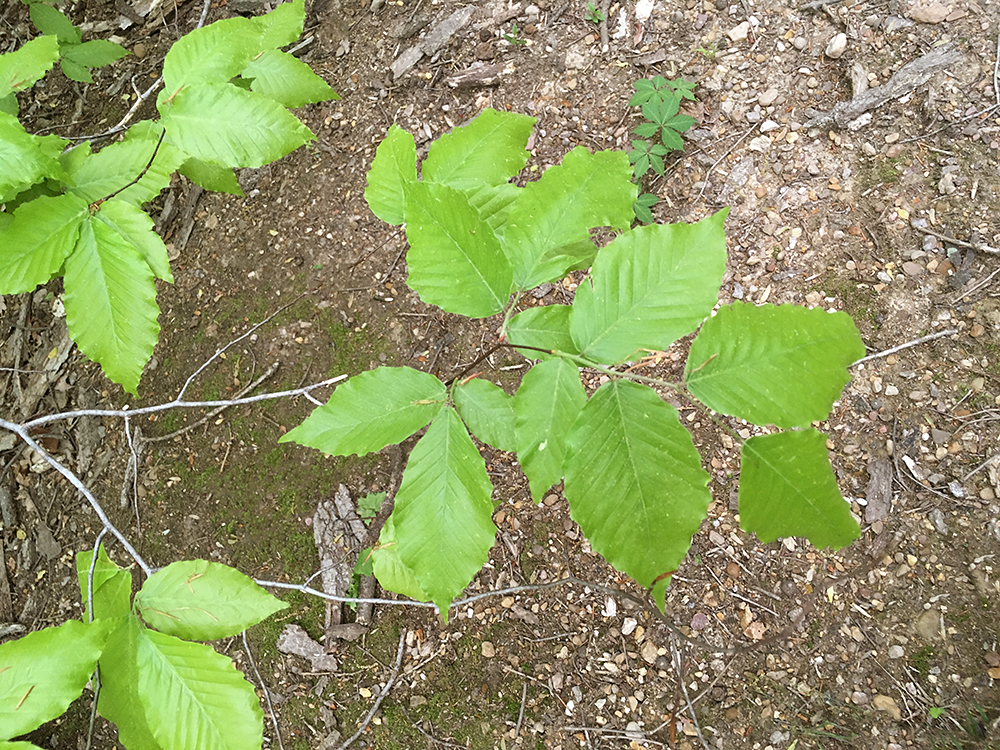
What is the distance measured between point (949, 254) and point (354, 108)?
2.52 metres

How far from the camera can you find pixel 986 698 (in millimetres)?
1846

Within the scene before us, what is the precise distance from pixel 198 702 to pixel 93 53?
9.38ft

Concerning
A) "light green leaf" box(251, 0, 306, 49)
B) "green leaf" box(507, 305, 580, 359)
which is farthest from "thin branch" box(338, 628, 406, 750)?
"light green leaf" box(251, 0, 306, 49)

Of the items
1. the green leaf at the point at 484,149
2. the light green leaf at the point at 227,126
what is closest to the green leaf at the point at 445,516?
the green leaf at the point at 484,149

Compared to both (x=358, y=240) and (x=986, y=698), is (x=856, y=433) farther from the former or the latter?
(x=358, y=240)

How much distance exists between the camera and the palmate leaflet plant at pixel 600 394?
0.95 m

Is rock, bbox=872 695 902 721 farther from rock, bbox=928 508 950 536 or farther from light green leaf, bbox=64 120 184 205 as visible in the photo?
light green leaf, bbox=64 120 184 205

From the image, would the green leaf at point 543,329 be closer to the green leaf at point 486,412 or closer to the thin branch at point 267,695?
the green leaf at point 486,412

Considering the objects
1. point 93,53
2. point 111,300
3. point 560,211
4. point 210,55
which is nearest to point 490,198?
point 560,211

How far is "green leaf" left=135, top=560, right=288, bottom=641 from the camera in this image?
130 cm

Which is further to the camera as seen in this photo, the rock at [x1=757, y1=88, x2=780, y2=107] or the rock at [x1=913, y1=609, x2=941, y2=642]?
the rock at [x1=757, y1=88, x2=780, y2=107]

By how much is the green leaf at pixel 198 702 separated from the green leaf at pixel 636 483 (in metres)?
0.80

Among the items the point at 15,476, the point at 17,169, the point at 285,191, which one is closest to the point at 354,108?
the point at 285,191

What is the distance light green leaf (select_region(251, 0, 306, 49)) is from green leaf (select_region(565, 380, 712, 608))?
144cm
